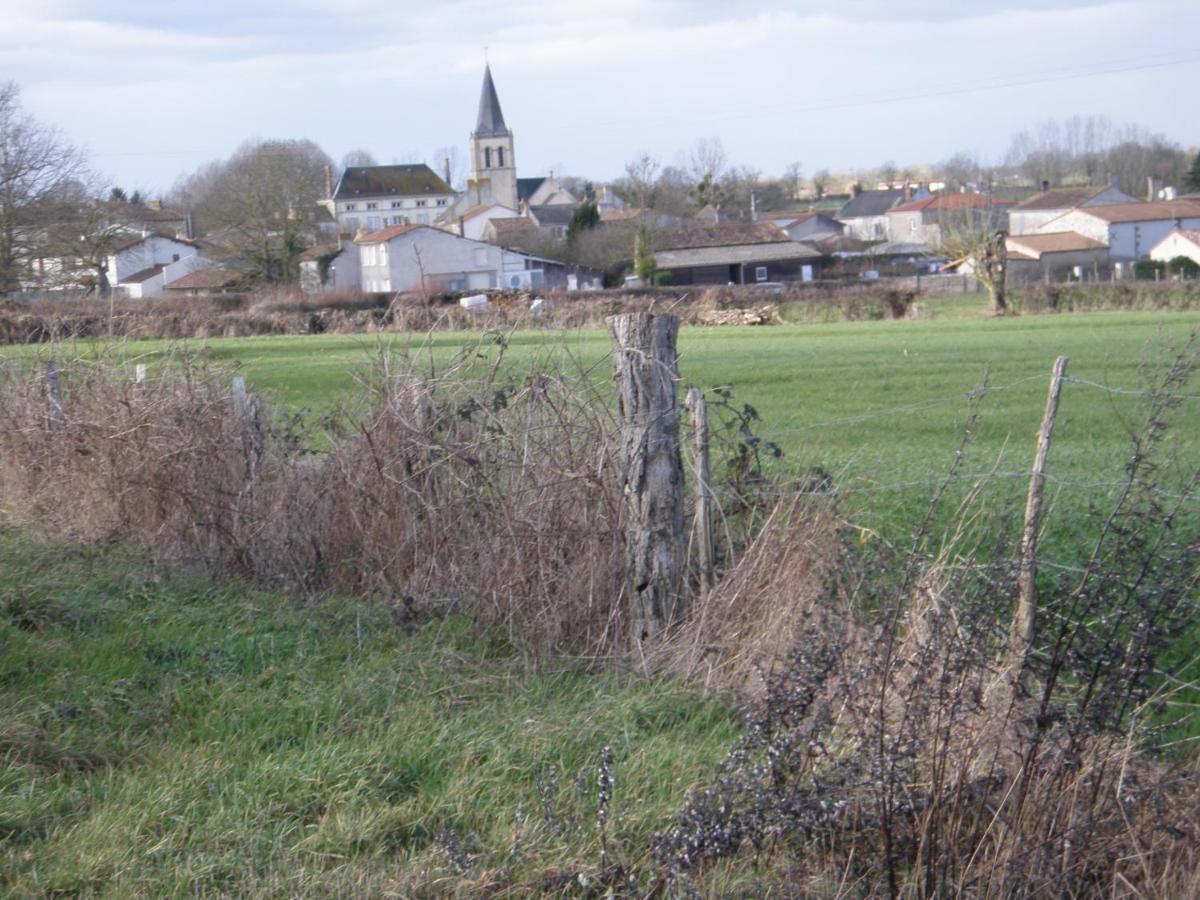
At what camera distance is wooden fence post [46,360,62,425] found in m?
10.2

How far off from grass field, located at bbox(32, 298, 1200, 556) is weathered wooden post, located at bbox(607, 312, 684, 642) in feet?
4.20

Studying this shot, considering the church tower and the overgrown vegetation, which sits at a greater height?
the church tower

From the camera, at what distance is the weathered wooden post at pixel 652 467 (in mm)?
6879

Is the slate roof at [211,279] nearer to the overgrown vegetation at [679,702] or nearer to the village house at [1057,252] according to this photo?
the village house at [1057,252]

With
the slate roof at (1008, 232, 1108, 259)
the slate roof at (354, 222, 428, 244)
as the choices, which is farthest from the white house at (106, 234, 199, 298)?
the slate roof at (1008, 232, 1108, 259)

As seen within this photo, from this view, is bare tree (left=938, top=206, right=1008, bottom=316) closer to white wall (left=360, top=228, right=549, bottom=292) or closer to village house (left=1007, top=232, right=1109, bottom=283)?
village house (left=1007, top=232, right=1109, bottom=283)

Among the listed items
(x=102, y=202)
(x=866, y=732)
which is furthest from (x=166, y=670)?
(x=102, y=202)

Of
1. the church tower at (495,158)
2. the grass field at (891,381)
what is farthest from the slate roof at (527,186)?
the grass field at (891,381)

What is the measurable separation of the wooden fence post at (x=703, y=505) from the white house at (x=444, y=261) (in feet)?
218

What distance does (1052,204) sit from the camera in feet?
329

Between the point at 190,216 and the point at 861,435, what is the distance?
85560 millimetres

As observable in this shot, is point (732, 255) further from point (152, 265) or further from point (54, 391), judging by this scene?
point (54, 391)

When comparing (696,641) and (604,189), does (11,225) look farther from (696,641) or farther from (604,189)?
(604,189)

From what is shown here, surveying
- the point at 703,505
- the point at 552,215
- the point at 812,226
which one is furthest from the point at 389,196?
the point at 703,505
